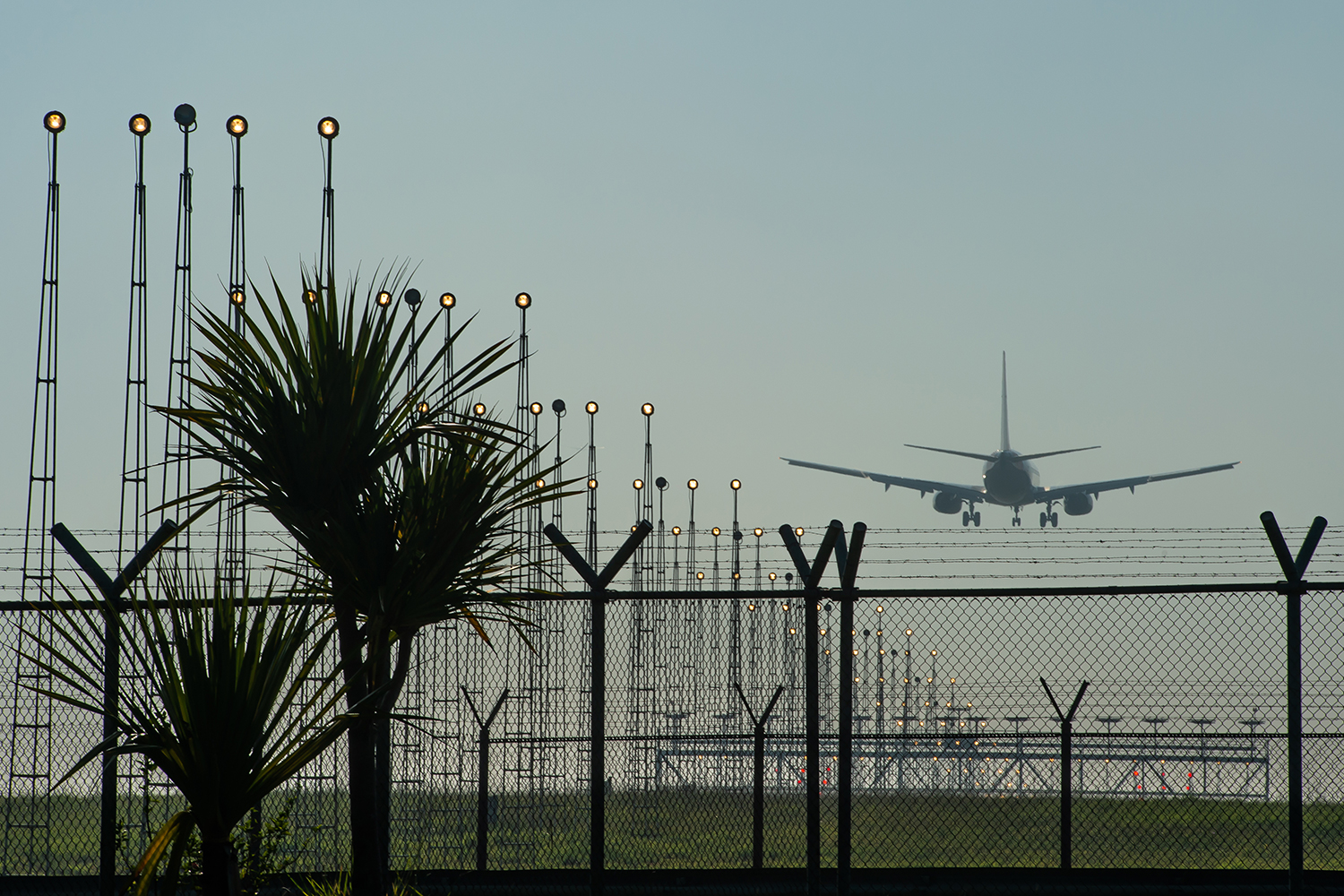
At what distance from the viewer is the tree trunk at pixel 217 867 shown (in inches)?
202

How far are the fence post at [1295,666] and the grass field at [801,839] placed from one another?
2391mm

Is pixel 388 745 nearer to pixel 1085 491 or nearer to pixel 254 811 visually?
pixel 254 811

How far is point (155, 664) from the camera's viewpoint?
16.6ft

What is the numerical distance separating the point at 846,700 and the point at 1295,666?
86.6 inches

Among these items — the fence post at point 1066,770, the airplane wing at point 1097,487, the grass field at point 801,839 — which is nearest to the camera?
the fence post at point 1066,770

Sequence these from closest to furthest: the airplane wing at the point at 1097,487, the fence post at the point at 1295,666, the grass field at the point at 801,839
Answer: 1. the fence post at the point at 1295,666
2. the grass field at the point at 801,839
3. the airplane wing at the point at 1097,487

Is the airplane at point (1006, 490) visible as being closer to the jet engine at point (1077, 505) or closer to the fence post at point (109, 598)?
the jet engine at point (1077, 505)

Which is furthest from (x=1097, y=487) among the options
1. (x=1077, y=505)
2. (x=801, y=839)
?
(x=801, y=839)

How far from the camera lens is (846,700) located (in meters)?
6.09

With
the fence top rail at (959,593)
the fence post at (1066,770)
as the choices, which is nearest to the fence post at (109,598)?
the fence top rail at (959,593)

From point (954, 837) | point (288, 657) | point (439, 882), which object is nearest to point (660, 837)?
point (954, 837)

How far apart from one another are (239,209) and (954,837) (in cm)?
846

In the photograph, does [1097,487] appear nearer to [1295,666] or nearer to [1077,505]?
[1077,505]

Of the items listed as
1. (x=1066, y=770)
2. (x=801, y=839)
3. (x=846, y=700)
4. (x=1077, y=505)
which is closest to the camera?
(x=846, y=700)
